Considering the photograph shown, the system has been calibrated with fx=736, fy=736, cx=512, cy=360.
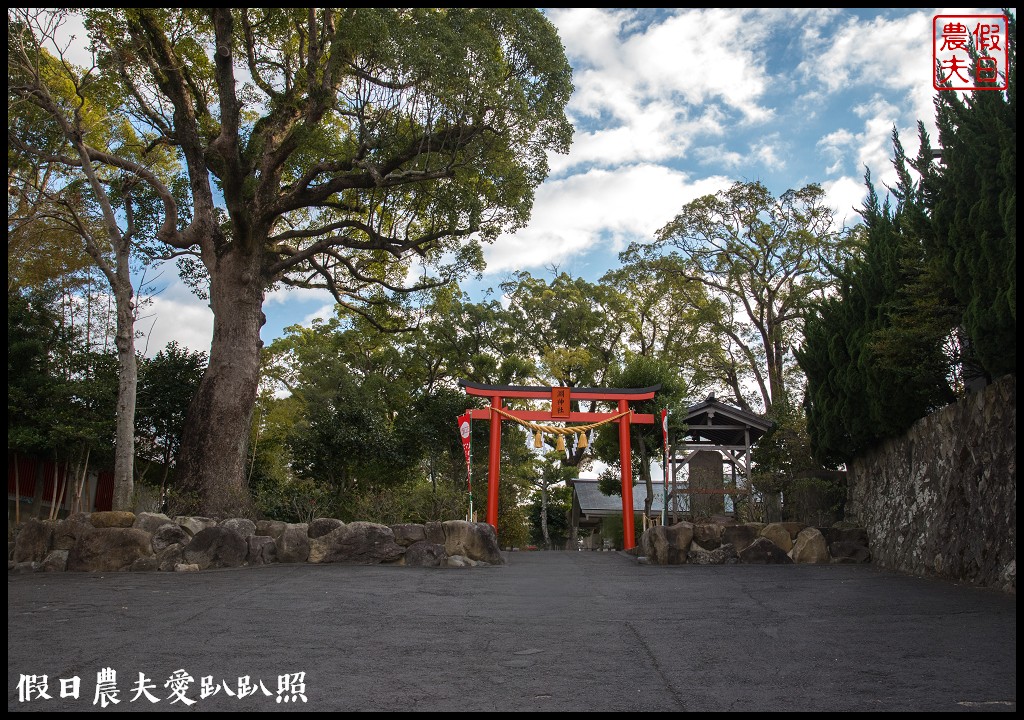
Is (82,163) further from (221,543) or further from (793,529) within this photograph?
(793,529)

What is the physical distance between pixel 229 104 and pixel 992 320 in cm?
969

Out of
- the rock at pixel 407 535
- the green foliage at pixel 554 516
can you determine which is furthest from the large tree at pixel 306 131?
the green foliage at pixel 554 516

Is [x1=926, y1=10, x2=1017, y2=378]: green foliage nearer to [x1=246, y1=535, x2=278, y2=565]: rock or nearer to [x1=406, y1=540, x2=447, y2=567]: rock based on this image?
[x1=406, y1=540, x2=447, y2=567]: rock

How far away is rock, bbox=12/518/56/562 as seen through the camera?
27.2 ft

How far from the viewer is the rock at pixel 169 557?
26.4 ft

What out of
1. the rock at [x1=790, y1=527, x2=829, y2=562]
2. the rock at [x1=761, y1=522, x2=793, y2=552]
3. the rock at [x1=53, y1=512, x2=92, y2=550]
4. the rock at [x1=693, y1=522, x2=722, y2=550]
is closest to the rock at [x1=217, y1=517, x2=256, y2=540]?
the rock at [x1=53, y1=512, x2=92, y2=550]

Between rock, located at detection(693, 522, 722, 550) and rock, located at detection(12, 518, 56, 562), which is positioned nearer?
rock, located at detection(12, 518, 56, 562)

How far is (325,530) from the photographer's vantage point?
9422mm

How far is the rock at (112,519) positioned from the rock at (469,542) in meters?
3.70

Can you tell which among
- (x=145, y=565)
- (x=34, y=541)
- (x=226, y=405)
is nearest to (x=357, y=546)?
(x=145, y=565)

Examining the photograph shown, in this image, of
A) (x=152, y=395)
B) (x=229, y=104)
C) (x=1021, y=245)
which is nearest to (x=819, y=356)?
(x=1021, y=245)

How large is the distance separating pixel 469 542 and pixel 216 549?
10.1 feet

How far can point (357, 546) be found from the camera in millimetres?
9312

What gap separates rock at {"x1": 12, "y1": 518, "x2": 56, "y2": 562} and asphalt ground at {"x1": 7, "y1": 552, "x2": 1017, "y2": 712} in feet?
4.75
